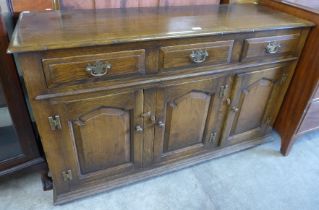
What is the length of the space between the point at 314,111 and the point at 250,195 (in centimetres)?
63

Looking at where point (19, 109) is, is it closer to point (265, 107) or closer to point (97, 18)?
point (97, 18)

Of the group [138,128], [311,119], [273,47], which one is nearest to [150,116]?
[138,128]

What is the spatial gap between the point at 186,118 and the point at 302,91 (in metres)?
0.71

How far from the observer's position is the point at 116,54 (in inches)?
37.8

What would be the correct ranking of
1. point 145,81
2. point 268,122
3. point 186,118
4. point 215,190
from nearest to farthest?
point 145,81
point 186,118
point 215,190
point 268,122

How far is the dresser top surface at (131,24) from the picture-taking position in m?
0.89

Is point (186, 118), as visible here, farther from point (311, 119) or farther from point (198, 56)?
point (311, 119)

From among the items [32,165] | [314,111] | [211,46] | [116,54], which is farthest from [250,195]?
[32,165]

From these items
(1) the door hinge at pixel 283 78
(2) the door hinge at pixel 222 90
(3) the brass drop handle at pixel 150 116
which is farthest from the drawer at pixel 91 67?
(1) the door hinge at pixel 283 78

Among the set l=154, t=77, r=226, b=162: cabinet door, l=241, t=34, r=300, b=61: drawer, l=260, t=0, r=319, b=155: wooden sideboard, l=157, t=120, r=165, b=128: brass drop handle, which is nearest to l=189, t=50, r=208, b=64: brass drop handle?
l=154, t=77, r=226, b=162: cabinet door

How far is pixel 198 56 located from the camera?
3.64 feet

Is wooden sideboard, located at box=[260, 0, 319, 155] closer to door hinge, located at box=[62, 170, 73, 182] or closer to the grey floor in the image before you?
the grey floor

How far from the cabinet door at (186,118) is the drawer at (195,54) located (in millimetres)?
97

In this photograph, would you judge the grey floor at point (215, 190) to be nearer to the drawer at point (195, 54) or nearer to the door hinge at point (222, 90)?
the door hinge at point (222, 90)
